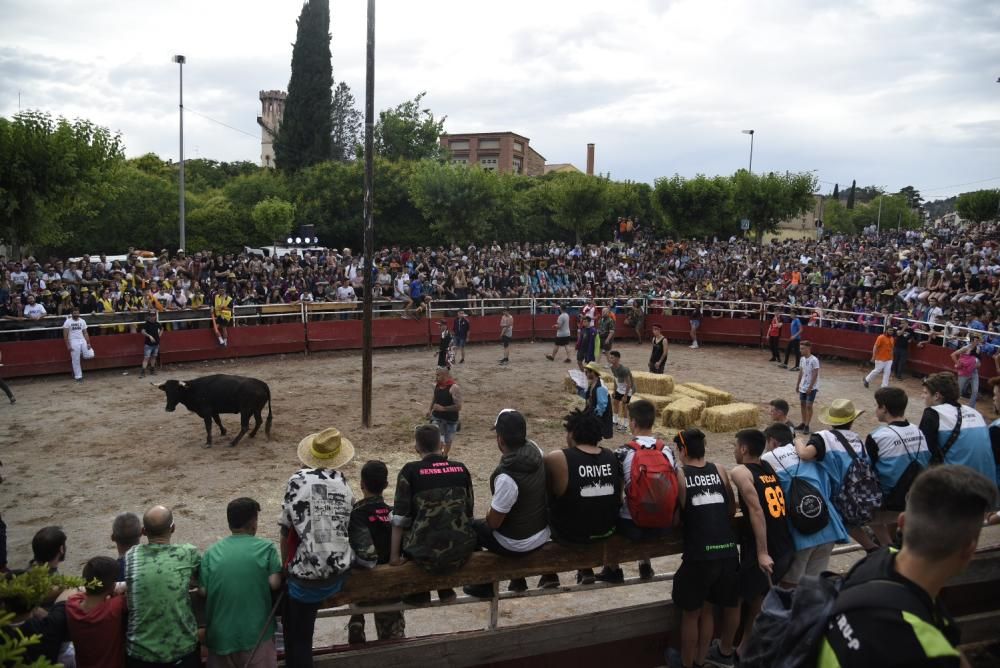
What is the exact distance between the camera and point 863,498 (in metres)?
5.00

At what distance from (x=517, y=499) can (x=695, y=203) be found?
4212cm

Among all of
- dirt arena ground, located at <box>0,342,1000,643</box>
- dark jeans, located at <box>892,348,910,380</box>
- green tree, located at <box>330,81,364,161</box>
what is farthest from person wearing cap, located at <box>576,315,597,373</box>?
green tree, located at <box>330,81,364,161</box>

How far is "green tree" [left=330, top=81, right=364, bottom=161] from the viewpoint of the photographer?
206 feet

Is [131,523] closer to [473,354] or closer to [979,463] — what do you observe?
[979,463]

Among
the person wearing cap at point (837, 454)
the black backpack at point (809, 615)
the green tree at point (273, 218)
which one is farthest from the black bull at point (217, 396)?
the green tree at point (273, 218)

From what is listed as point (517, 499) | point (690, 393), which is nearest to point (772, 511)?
point (517, 499)

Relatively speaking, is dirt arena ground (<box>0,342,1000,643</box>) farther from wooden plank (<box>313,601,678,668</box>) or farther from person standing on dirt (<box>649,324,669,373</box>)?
wooden plank (<box>313,601,678,668</box>)

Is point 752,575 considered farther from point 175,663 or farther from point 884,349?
point 884,349

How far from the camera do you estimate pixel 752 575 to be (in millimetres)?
4824

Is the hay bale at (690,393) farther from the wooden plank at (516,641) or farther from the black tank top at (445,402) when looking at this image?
the wooden plank at (516,641)

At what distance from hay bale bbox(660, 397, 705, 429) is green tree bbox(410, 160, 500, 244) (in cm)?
2462

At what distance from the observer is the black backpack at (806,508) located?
4.65 metres

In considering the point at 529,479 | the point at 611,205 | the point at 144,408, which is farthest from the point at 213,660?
the point at 611,205

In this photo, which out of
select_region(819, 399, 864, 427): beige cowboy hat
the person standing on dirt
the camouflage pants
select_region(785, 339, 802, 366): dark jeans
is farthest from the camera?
select_region(785, 339, 802, 366): dark jeans
